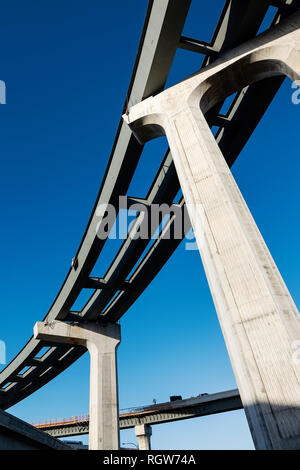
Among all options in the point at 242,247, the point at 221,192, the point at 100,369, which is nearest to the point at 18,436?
the point at 100,369

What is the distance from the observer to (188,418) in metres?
36.7

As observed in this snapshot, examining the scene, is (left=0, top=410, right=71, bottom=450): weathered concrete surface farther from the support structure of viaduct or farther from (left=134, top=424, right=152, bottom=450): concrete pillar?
(left=134, top=424, right=152, bottom=450): concrete pillar

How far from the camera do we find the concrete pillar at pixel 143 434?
37688mm

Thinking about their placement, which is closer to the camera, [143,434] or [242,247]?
[242,247]

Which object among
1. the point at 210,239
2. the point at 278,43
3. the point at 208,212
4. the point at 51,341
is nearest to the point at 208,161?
the point at 208,212

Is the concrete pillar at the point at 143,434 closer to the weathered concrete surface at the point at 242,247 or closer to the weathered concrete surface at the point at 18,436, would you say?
the weathered concrete surface at the point at 18,436

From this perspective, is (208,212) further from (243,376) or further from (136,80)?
(136,80)

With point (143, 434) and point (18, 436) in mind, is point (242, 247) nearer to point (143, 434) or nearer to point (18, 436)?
point (18, 436)

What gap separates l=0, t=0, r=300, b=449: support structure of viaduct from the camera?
15.9 ft

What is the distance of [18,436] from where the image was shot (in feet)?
35.6

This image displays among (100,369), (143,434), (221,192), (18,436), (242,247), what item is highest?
(143,434)

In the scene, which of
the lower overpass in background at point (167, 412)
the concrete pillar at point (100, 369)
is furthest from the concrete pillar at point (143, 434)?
the concrete pillar at point (100, 369)

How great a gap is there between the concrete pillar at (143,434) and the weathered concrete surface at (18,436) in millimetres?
29473

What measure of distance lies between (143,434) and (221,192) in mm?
40467
